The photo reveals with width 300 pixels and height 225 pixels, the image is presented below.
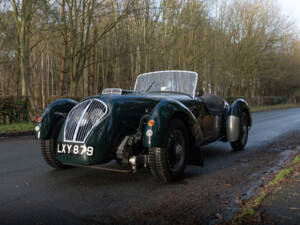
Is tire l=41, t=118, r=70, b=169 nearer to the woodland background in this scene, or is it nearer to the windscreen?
the windscreen

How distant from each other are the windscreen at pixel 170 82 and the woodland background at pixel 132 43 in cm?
637

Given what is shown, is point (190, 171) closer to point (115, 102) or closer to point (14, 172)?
point (115, 102)

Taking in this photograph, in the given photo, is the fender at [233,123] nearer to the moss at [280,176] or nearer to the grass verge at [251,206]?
the moss at [280,176]

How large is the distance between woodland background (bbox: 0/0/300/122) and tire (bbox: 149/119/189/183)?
8333mm

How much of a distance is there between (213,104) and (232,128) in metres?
0.65

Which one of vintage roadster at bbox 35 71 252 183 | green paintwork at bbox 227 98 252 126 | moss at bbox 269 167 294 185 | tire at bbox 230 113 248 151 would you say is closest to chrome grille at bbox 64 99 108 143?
vintage roadster at bbox 35 71 252 183

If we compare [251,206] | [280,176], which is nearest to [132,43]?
[280,176]

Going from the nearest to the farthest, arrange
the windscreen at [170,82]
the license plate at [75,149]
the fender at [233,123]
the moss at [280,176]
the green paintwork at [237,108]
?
the license plate at [75,149], the moss at [280,176], the windscreen at [170,82], the fender at [233,123], the green paintwork at [237,108]

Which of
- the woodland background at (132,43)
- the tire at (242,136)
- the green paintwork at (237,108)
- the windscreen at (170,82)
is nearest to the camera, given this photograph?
the windscreen at (170,82)

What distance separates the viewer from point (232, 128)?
6.20 meters

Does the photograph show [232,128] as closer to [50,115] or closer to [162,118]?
[162,118]

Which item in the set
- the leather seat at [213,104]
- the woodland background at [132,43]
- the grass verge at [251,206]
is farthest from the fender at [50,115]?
the woodland background at [132,43]

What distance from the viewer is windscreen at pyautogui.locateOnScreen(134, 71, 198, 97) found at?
230 inches

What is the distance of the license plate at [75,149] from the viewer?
388 cm
